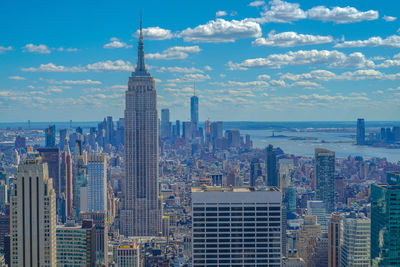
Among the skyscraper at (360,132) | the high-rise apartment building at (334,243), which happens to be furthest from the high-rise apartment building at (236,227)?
the skyscraper at (360,132)

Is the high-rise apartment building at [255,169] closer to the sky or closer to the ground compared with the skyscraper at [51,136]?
closer to the ground

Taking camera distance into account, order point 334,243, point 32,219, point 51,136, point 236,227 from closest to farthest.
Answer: point 236,227
point 32,219
point 334,243
point 51,136

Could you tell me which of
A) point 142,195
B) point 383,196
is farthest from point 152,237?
point 383,196

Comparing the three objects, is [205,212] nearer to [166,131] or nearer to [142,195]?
[142,195]

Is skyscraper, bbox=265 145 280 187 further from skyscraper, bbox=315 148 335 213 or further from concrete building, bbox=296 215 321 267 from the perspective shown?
concrete building, bbox=296 215 321 267

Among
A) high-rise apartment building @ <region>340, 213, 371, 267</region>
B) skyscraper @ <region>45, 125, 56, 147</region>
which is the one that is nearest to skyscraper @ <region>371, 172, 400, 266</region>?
high-rise apartment building @ <region>340, 213, 371, 267</region>

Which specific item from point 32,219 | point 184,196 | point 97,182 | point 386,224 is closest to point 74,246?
point 32,219

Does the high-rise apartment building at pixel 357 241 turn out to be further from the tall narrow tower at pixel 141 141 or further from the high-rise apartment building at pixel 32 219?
the tall narrow tower at pixel 141 141

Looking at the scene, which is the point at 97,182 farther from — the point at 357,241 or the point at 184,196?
the point at 357,241
